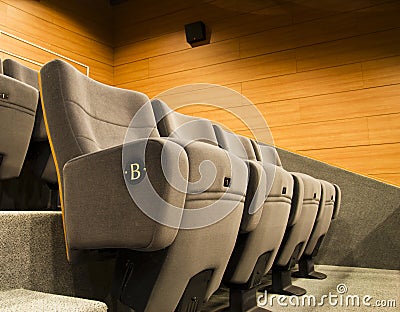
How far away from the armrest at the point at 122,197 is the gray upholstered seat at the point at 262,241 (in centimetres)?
11

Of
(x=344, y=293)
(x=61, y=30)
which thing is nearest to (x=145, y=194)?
(x=344, y=293)

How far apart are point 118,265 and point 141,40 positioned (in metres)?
1.05

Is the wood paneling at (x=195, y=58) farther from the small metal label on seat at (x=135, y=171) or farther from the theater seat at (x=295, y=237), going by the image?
the small metal label on seat at (x=135, y=171)

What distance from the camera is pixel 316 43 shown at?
3.12 ft

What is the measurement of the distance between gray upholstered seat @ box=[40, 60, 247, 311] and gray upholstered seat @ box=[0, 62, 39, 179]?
0.19 ft

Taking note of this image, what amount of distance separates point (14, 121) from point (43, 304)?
0.18m

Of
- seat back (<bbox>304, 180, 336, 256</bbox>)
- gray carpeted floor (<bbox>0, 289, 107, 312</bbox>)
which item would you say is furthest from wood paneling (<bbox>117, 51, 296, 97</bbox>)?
gray carpeted floor (<bbox>0, 289, 107, 312</bbox>)

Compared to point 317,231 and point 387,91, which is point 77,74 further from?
point 387,91

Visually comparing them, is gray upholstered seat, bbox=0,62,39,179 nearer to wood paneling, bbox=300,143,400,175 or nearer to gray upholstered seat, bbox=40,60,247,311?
gray upholstered seat, bbox=40,60,247,311

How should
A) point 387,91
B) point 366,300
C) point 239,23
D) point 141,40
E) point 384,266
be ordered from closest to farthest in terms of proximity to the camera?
1. point 366,300
2. point 384,266
3. point 387,91
4. point 239,23
5. point 141,40

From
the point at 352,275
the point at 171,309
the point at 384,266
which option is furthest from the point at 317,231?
the point at 171,309

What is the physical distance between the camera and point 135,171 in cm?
21

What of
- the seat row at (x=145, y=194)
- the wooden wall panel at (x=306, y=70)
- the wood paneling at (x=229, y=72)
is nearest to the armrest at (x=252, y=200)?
the seat row at (x=145, y=194)

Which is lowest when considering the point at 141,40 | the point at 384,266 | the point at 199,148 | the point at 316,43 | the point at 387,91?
the point at 384,266
